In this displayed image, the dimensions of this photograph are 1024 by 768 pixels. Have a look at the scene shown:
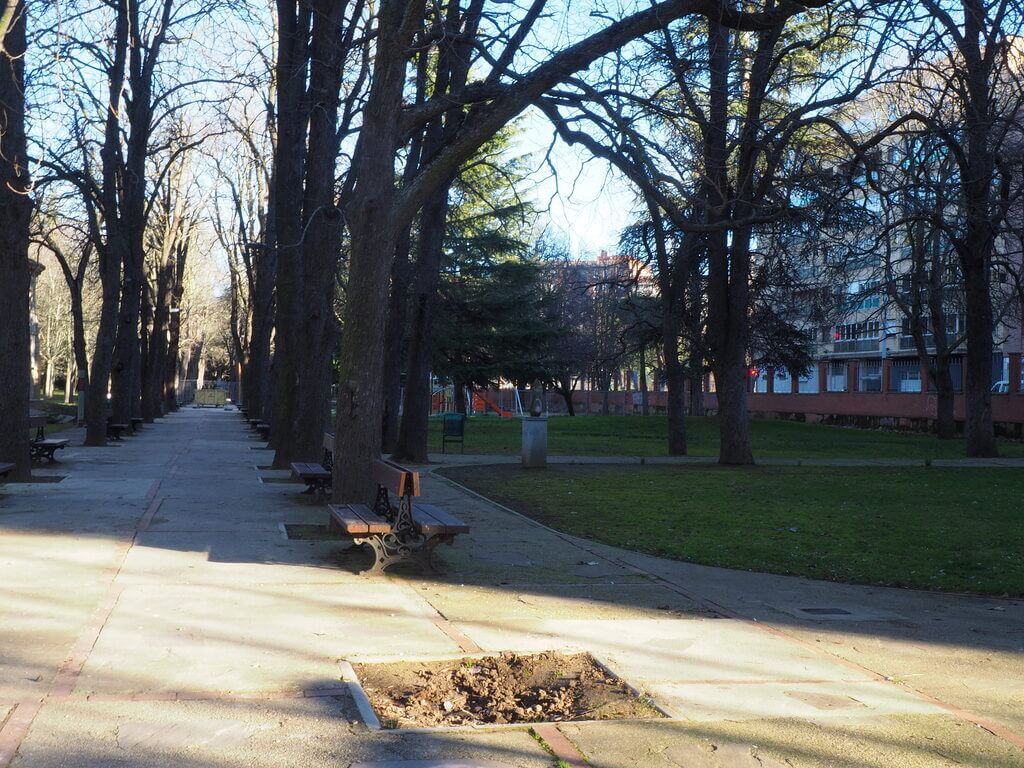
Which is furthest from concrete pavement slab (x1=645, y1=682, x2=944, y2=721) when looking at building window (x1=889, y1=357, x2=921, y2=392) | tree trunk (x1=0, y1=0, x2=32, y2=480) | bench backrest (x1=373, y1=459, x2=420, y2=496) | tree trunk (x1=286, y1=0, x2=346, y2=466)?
building window (x1=889, y1=357, x2=921, y2=392)

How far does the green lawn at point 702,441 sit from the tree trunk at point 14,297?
1313 cm

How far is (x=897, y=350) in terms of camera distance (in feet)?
190

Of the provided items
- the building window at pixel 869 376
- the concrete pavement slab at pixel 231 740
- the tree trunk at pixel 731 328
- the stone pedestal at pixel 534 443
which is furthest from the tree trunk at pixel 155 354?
the concrete pavement slab at pixel 231 740

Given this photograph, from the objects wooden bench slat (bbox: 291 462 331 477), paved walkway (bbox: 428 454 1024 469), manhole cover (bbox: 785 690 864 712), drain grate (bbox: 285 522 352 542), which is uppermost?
wooden bench slat (bbox: 291 462 331 477)

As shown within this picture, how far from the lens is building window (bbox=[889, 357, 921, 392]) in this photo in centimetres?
5303

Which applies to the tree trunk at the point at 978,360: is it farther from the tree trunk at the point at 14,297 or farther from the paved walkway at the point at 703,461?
the tree trunk at the point at 14,297

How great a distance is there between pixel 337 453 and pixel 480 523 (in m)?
2.54

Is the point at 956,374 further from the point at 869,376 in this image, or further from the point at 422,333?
the point at 422,333

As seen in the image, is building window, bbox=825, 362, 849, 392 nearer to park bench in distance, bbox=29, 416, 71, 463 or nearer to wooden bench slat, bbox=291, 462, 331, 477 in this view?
park bench in distance, bbox=29, 416, 71, 463

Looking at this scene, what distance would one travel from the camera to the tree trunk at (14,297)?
16.5 metres

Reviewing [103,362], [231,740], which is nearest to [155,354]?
[103,362]

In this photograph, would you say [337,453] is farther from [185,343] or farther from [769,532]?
[185,343]

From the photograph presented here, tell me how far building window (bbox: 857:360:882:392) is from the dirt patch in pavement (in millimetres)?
53726

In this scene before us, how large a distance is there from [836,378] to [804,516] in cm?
4960
